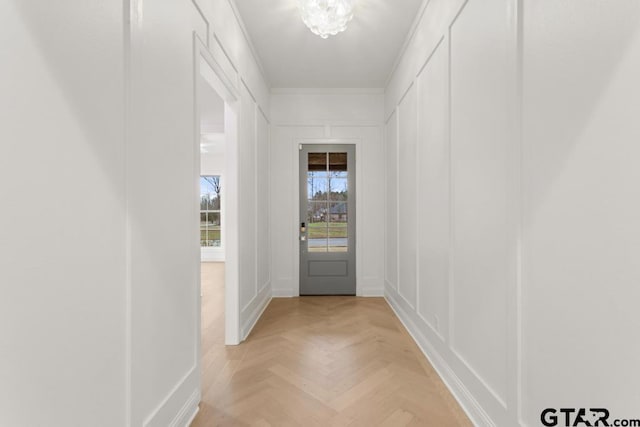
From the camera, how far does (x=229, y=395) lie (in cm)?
226

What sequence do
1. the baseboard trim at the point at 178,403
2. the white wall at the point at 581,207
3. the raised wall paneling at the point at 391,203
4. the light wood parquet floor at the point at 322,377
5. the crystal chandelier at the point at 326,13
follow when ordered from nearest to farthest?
the white wall at the point at 581,207 → the baseboard trim at the point at 178,403 → the light wood parquet floor at the point at 322,377 → the crystal chandelier at the point at 326,13 → the raised wall paneling at the point at 391,203

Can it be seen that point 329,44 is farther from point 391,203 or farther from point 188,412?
point 188,412

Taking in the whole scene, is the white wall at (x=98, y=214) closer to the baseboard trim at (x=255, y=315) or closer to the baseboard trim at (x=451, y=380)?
the baseboard trim at (x=255, y=315)

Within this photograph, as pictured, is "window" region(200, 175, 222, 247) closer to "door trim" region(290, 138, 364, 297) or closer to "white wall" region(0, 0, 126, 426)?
"door trim" region(290, 138, 364, 297)

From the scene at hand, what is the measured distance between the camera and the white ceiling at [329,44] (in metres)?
3.06

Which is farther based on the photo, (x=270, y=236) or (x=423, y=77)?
(x=270, y=236)

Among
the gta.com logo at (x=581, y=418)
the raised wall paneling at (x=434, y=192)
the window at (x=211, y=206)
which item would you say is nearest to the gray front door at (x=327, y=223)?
the raised wall paneling at (x=434, y=192)

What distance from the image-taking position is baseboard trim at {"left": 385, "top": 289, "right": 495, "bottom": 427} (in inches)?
73.8

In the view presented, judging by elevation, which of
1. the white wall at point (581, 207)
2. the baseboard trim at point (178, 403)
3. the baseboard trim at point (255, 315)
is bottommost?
the baseboard trim at point (255, 315)

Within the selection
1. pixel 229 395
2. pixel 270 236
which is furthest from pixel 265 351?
pixel 270 236

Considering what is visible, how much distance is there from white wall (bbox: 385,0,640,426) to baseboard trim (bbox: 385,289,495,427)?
0.05 ft

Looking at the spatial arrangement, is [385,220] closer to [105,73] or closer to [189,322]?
[189,322]

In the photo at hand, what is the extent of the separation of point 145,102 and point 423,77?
2.38m

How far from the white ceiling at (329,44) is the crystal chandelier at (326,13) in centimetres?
21
